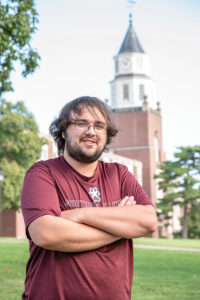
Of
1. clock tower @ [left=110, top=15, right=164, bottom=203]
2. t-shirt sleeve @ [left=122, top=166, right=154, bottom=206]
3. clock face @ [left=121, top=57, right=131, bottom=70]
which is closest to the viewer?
t-shirt sleeve @ [left=122, top=166, right=154, bottom=206]

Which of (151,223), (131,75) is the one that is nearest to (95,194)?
(151,223)

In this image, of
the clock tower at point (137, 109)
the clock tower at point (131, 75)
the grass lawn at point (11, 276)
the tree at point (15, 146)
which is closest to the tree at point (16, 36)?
the grass lawn at point (11, 276)

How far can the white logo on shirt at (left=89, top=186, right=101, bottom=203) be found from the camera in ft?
10.6

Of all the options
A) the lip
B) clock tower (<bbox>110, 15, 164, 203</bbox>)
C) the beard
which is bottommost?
the beard

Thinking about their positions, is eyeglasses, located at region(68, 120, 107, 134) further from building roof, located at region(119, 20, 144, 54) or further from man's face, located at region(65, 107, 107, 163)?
building roof, located at region(119, 20, 144, 54)

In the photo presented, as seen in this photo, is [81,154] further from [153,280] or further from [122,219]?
[153,280]

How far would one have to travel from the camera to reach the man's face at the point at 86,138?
3.28 metres

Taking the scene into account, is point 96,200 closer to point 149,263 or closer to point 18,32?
point 18,32

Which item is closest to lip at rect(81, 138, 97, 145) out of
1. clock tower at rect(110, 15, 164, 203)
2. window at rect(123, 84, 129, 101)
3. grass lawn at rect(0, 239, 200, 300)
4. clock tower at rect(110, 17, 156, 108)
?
grass lawn at rect(0, 239, 200, 300)

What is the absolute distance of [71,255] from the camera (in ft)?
9.96

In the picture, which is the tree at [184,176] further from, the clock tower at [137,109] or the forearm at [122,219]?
the forearm at [122,219]

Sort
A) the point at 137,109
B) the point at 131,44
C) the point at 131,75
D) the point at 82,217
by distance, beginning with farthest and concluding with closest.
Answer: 1. the point at 131,75
2. the point at 131,44
3. the point at 137,109
4. the point at 82,217

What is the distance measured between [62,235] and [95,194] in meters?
0.37

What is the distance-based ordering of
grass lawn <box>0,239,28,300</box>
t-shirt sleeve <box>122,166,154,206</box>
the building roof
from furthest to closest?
the building roof < grass lawn <box>0,239,28,300</box> < t-shirt sleeve <box>122,166,154,206</box>
